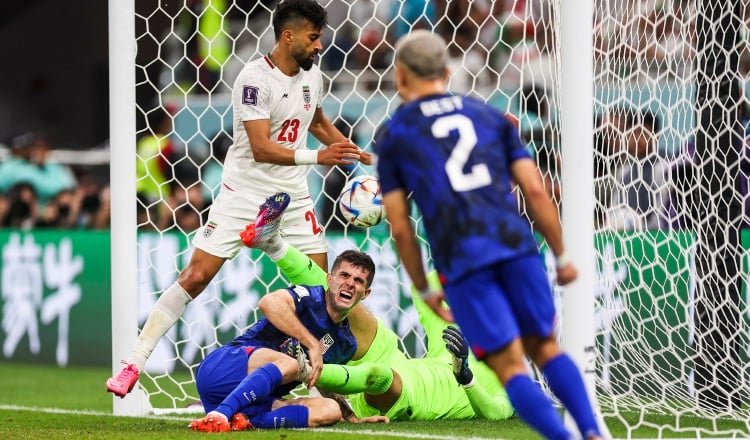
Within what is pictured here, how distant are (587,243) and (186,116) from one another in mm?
7646

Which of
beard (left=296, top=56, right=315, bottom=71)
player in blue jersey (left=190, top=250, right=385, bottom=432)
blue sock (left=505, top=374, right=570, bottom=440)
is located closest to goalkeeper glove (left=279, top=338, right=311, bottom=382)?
player in blue jersey (left=190, top=250, right=385, bottom=432)

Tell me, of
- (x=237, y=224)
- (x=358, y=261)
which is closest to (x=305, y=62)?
(x=237, y=224)

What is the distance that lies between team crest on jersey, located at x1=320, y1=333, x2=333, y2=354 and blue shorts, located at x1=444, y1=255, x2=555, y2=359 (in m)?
1.99

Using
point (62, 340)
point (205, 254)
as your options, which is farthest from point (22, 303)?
point (205, 254)

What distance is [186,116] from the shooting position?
1216 cm

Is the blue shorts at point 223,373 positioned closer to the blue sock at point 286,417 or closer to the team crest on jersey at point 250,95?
the blue sock at point 286,417

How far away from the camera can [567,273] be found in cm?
419

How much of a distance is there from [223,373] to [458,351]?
44.0 inches

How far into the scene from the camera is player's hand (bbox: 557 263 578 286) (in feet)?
13.7

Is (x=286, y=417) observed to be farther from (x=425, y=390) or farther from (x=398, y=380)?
(x=425, y=390)

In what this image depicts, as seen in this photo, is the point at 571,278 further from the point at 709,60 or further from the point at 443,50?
the point at 709,60

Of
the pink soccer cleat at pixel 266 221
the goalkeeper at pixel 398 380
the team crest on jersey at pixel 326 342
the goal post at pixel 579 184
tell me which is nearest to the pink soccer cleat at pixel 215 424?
the goalkeeper at pixel 398 380

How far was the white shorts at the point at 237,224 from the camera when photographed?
6.39m

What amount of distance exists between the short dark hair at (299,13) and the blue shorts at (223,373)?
1620mm
